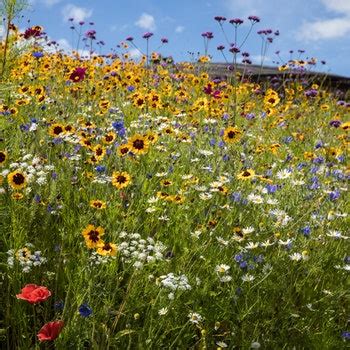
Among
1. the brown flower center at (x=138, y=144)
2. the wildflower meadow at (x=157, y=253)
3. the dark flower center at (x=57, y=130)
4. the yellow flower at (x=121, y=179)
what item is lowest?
the wildflower meadow at (x=157, y=253)

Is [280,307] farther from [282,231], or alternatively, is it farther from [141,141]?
[141,141]

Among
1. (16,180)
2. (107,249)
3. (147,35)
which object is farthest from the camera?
(147,35)

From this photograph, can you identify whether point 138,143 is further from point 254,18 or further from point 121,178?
point 254,18

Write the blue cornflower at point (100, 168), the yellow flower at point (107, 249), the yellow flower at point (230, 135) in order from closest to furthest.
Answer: the yellow flower at point (107, 249) < the blue cornflower at point (100, 168) < the yellow flower at point (230, 135)

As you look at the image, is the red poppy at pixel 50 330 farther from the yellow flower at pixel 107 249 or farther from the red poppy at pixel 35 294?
the yellow flower at pixel 107 249

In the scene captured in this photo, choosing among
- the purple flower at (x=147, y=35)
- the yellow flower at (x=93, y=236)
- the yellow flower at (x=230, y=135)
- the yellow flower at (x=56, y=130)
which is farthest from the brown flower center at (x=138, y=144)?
the purple flower at (x=147, y=35)

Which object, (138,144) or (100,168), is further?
(100,168)

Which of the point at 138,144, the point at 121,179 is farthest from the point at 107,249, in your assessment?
the point at 138,144

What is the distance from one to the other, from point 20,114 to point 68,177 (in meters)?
1.79

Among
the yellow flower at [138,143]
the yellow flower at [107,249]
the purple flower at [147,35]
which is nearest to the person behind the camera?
the yellow flower at [107,249]

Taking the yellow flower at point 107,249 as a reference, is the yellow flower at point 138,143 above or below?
above

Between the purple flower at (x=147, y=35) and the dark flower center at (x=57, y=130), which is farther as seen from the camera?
the purple flower at (x=147, y=35)

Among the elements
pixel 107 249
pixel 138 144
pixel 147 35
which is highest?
pixel 147 35

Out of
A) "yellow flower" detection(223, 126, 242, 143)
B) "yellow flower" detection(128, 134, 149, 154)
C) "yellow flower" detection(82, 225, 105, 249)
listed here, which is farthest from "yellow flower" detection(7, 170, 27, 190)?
"yellow flower" detection(223, 126, 242, 143)
